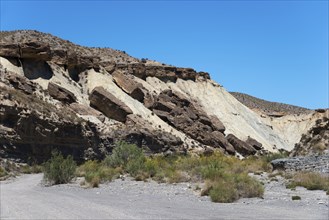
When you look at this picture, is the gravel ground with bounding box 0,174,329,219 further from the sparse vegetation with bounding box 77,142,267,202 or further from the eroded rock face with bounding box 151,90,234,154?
the eroded rock face with bounding box 151,90,234,154

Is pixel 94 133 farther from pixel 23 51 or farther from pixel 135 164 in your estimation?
pixel 135 164

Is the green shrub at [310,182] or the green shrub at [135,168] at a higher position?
the green shrub at [135,168]

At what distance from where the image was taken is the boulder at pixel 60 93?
52.8 meters

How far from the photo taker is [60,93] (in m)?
53.2

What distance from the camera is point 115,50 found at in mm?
94438

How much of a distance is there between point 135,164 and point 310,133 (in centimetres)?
1602

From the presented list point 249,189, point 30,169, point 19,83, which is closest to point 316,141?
point 249,189

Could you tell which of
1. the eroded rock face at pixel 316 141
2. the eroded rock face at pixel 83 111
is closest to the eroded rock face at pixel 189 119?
the eroded rock face at pixel 83 111

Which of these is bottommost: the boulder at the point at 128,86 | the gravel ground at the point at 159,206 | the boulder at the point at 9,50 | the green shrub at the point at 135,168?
the gravel ground at the point at 159,206

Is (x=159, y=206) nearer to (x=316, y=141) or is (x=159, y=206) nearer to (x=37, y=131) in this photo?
(x=316, y=141)

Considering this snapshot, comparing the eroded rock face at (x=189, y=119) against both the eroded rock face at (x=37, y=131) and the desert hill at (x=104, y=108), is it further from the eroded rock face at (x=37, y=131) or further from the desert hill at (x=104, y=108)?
the eroded rock face at (x=37, y=131)

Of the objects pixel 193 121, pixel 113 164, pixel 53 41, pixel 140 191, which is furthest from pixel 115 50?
pixel 140 191

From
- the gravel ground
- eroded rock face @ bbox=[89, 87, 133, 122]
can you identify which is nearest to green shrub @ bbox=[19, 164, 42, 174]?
the gravel ground

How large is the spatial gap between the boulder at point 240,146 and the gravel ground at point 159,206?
149ft
